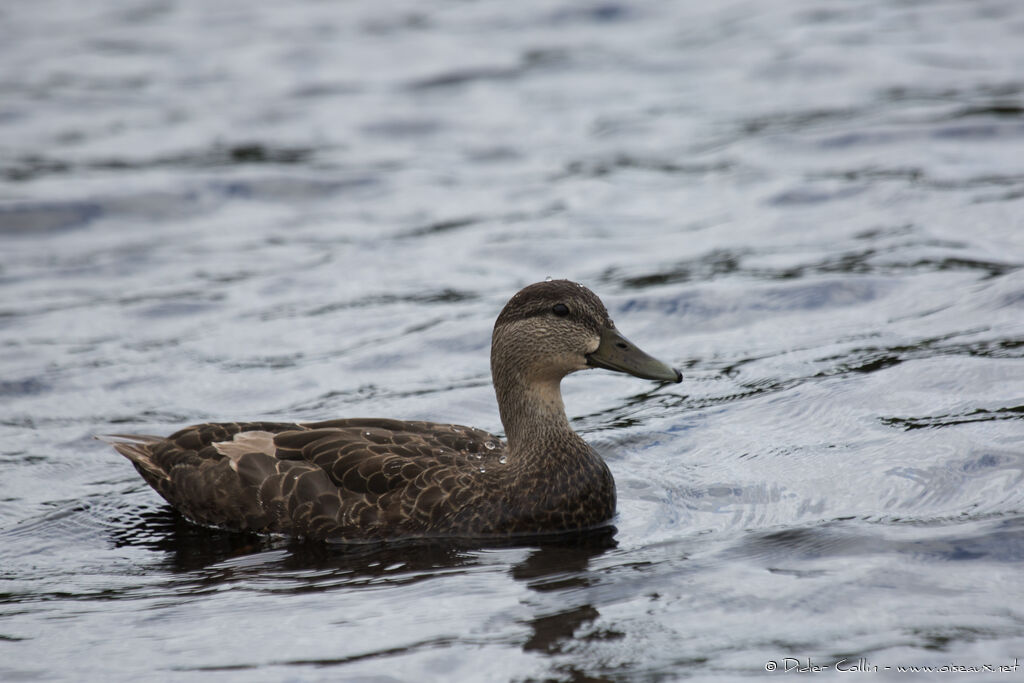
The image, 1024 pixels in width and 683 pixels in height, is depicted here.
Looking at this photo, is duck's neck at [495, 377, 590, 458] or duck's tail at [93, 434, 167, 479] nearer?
duck's neck at [495, 377, 590, 458]

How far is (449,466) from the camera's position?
326 inches

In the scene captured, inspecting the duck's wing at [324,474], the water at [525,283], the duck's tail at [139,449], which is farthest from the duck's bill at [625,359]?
the duck's tail at [139,449]

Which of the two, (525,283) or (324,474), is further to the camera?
(525,283)

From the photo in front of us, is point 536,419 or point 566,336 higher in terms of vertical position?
point 566,336

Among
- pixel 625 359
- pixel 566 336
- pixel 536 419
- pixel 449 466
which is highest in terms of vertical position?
pixel 566 336

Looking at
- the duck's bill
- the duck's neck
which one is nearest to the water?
the duck's neck

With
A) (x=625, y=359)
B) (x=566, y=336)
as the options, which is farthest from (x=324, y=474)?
(x=625, y=359)

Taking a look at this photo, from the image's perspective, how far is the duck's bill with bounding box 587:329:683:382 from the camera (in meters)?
8.25

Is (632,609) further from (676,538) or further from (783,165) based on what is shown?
(783,165)

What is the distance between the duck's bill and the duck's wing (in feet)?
2.89

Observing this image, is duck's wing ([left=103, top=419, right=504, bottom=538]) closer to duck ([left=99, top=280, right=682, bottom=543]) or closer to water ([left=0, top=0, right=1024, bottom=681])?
duck ([left=99, top=280, right=682, bottom=543])

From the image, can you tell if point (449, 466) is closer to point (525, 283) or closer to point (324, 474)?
point (324, 474)

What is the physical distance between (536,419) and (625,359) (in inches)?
25.6

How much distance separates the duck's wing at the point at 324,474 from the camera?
8094 mm
